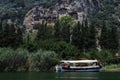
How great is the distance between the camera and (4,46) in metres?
111

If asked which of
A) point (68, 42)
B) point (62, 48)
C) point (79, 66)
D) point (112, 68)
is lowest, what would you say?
point (112, 68)

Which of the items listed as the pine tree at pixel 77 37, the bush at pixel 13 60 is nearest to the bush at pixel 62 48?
the pine tree at pixel 77 37

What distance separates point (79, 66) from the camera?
342 ft

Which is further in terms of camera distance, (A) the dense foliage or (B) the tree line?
(B) the tree line

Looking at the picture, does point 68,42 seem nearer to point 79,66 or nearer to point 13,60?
point 79,66

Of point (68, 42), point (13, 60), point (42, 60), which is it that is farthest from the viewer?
point (68, 42)

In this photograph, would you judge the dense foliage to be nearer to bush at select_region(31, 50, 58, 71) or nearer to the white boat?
bush at select_region(31, 50, 58, 71)

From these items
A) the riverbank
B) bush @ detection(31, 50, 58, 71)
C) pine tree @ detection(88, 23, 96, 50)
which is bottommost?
the riverbank

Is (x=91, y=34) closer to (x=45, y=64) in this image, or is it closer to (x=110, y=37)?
(x=110, y=37)

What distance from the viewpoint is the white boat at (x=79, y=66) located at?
10198 cm

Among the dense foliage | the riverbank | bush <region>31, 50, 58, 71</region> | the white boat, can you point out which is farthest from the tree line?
the dense foliage

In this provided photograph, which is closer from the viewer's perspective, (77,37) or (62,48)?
(62,48)

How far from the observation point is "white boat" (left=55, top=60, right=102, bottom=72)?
102 meters

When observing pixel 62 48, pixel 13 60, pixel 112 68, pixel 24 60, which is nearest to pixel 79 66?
pixel 112 68
